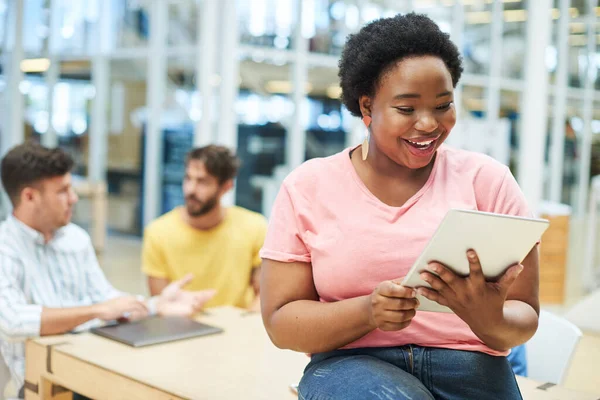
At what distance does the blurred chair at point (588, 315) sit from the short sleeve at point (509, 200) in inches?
63.1

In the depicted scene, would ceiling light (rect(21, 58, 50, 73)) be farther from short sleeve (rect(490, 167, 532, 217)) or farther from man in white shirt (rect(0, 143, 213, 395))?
short sleeve (rect(490, 167, 532, 217))

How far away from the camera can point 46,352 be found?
212 centimetres

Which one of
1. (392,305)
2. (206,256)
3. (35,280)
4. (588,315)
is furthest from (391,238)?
(206,256)

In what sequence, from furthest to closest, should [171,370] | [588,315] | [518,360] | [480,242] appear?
1. [588,315]
2. [518,360]
3. [171,370]
4. [480,242]

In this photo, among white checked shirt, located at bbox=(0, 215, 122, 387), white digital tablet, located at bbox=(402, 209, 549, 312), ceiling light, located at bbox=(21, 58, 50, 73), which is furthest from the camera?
ceiling light, located at bbox=(21, 58, 50, 73)

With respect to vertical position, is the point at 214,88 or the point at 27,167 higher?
Result: the point at 214,88

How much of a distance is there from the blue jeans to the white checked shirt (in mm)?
1123

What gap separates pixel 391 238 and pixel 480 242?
9.8 inches

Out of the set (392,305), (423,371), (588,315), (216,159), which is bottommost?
(588,315)

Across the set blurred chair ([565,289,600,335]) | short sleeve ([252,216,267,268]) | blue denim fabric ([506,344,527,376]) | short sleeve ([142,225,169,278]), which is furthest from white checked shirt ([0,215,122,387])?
blurred chair ([565,289,600,335])

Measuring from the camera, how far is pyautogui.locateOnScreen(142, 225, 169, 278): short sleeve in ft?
10.7

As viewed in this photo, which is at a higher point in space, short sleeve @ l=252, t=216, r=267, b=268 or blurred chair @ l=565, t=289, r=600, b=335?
short sleeve @ l=252, t=216, r=267, b=268

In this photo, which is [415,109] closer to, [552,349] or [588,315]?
[552,349]

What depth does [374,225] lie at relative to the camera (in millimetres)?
1467
